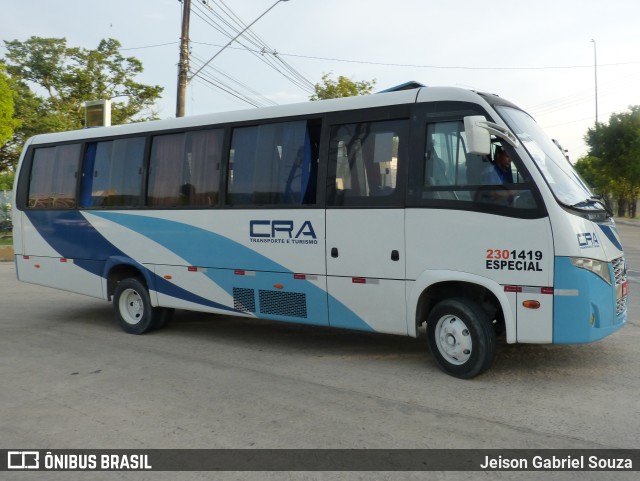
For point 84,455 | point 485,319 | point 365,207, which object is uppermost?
point 365,207

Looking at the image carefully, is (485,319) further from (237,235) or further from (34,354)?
(34,354)

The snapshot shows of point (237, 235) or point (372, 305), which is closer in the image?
point (372, 305)

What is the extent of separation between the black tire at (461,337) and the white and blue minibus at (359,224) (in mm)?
15

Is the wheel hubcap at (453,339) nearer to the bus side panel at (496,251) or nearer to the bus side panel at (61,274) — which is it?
the bus side panel at (496,251)

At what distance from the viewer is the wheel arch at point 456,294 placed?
5684 mm

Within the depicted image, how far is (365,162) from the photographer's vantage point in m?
6.60

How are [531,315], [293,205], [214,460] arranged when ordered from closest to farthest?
[214,460] → [531,315] → [293,205]

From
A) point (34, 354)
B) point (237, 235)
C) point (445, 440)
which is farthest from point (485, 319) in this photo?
point (34, 354)

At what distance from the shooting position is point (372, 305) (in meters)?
6.54

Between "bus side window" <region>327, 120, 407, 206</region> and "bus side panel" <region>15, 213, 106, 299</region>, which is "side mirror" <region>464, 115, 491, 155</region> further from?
"bus side panel" <region>15, 213, 106, 299</region>

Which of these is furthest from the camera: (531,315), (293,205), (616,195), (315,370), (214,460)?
(616,195)

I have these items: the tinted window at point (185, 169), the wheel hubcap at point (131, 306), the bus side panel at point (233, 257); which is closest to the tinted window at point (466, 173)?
the bus side panel at point (233, 257)

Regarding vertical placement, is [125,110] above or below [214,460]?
above

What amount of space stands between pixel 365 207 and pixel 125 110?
32265 mm
